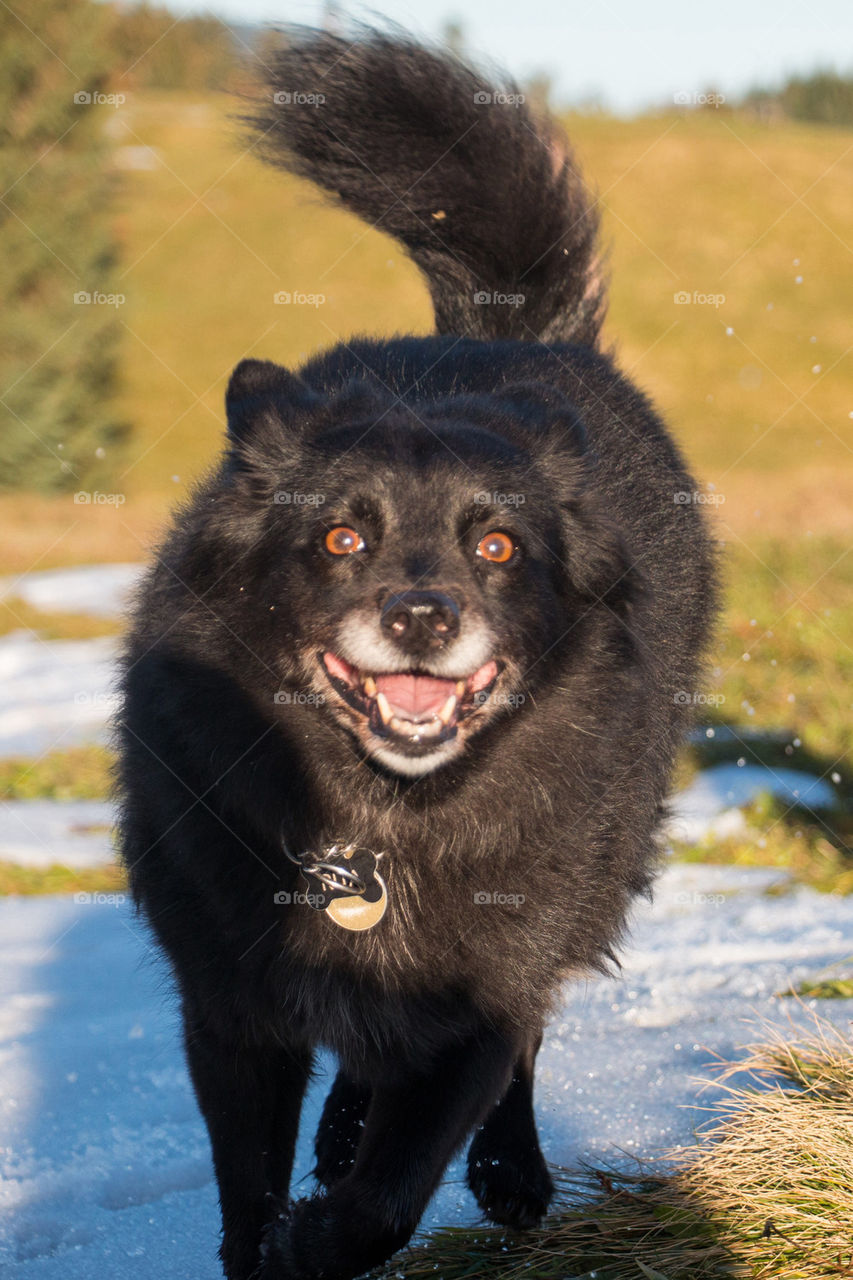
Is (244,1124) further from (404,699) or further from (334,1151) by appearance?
(404,699)

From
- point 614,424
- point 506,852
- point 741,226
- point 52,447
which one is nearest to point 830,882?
point 614,424

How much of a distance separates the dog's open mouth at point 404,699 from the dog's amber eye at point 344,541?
0.23 metres

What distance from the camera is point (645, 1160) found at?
9.64ft

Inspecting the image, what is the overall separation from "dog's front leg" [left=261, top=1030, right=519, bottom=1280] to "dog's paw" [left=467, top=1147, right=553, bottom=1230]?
37 cm

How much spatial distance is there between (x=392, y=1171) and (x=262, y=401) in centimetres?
174

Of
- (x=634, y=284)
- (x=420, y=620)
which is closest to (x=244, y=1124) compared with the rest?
(x=420, y=620)

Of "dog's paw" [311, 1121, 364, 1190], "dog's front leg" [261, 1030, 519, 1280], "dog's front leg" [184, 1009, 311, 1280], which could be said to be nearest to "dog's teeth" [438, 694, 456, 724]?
"dog's front leg" [261, 1030, 519, 1280]

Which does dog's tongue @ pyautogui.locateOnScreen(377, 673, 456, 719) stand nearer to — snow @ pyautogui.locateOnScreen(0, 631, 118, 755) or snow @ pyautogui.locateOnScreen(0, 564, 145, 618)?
snow @ pyautogui.locateOnScreen(0, 631, 118, 755)

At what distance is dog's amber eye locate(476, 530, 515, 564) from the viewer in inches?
114

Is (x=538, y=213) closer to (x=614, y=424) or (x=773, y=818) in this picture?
(x=614, y=424)

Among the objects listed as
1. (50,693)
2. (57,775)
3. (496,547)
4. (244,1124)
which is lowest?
(244,1124)

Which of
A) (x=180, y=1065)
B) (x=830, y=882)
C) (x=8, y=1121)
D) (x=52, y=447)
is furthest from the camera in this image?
(x=52, y=447)

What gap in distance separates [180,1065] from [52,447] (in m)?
22.5

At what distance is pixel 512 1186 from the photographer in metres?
3.09
